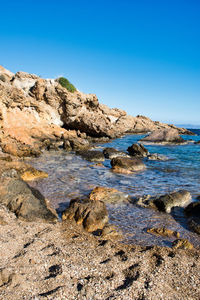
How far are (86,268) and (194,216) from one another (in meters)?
4.84

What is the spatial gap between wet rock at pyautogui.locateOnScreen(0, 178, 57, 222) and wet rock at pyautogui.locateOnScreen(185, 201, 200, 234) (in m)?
4.57

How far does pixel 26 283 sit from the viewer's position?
3.91 m

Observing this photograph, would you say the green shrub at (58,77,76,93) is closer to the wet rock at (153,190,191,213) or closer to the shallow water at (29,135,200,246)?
the shallow water at (29,135,200,246)

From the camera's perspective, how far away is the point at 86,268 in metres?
4.55

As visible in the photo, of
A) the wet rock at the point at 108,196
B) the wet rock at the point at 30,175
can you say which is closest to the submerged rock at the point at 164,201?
the wet rock at the point at 108,196

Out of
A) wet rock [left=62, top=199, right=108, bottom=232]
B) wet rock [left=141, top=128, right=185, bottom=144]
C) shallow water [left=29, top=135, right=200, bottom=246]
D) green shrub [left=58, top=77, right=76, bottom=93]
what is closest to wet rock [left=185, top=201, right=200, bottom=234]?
shallow water [left=29, top=135, right=200, bottom=246]

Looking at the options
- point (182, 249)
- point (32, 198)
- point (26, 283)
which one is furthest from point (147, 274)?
point (32, 198)

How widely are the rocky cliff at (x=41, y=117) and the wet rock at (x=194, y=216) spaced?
46.9ft

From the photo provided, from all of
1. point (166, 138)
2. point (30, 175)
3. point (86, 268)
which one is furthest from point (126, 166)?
point (166, 138)

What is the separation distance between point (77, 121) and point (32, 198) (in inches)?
1197

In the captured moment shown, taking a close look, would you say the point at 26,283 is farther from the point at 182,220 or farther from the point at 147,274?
the point at 182,220

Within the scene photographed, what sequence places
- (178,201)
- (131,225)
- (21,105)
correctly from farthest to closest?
(21,105), (178,201), (131,225)

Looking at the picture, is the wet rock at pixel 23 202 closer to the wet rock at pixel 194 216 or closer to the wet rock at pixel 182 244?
the wet rock at pixel 182 244

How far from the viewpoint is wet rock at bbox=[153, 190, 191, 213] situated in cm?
834
